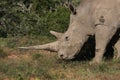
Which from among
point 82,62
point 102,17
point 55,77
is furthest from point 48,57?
point 55,77

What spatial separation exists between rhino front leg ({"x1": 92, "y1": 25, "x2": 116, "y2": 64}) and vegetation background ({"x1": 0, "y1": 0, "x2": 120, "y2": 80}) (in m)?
0.27

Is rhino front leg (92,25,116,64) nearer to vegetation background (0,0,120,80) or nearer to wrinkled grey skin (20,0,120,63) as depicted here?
wrinkled grey skin (20,0,120,63)

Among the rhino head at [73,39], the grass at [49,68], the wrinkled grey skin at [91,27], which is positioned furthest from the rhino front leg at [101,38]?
the rhino head at [73,39]

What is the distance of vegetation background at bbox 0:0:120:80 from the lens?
448 inches

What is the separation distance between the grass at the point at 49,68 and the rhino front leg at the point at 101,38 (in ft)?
0.84

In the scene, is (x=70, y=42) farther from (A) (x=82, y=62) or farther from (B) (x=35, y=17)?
(B) (x=35, y=17)

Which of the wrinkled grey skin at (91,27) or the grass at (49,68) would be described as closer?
the grass at (49,68)

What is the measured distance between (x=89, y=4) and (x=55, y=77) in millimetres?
2963

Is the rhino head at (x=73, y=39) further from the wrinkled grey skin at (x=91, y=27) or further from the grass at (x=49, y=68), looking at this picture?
the grass at (x=49, y=68)

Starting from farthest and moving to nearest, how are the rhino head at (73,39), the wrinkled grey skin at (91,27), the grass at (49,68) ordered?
the rhino head at (73,39) < the wrinkled grey skin at (91,27) < the grass at (49,68)

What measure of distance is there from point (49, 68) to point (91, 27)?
1.69 m

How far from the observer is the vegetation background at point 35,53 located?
11367 mm

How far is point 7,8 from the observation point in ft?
75.2

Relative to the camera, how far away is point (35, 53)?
14906 mm
